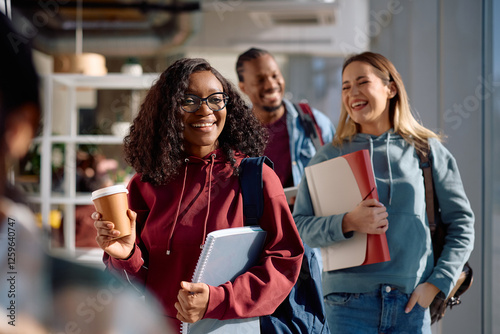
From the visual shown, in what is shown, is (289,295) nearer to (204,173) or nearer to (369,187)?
(204,173)

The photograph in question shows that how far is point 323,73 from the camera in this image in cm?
365

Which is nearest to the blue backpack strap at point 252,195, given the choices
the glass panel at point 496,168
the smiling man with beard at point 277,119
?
the smiling man with beard at point 277,119

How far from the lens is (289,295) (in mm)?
1077

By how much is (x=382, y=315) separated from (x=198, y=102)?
83cm

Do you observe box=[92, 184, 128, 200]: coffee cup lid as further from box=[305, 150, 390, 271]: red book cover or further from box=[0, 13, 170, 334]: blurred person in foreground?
box=[305, 150, 390, 271]: red book cover

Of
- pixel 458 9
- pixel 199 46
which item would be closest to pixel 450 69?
pixel 458 9

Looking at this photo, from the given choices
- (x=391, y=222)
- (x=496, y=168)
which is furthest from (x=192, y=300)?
(x=496, y=168)

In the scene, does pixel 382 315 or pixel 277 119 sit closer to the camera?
pixel 382 315

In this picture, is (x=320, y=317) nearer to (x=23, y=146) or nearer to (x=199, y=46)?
(x=23, y=146)

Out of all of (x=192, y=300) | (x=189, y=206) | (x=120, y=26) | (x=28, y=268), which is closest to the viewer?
(x=28, y=268)

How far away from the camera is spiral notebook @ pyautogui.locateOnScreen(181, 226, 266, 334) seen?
94cm

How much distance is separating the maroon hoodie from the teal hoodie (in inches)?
17.8

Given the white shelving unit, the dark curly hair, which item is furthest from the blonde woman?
the white shelving unit

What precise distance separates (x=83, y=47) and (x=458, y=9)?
323cm
